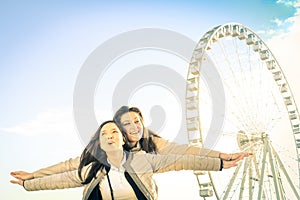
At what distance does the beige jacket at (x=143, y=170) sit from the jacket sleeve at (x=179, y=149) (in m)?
0.06

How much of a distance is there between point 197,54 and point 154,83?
484 centimetres

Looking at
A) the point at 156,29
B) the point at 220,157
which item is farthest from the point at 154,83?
the point at 220,157

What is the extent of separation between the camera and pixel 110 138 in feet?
9.68

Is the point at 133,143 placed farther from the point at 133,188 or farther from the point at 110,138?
the point at 133,188

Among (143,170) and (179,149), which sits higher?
(179,149)

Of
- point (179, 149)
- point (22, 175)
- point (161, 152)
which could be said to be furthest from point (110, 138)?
point (22, 175)

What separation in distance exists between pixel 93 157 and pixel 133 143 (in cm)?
33

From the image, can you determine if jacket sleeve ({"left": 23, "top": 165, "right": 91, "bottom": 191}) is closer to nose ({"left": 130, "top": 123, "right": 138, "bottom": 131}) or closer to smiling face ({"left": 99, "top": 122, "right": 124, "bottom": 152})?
smiling face ({"left": 99, "top": 122, "right": 124, "bottom": 152})

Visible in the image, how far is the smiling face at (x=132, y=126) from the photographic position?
10.0 feet

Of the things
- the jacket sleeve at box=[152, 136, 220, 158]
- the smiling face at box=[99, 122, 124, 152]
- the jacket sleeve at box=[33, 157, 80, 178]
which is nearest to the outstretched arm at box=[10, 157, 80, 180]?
the jacket sleeve at box=[33, 157, 80, 178]

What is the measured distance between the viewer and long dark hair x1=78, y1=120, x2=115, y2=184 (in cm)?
287

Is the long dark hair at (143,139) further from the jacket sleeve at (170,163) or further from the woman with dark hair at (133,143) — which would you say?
the jacket sleeve at (170,163)

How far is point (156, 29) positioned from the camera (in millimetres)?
6320

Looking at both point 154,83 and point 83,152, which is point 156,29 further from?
point 83,152
